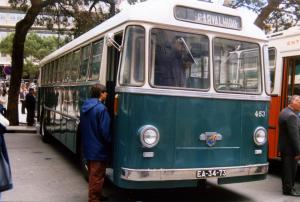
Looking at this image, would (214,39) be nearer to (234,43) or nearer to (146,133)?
(234,43)

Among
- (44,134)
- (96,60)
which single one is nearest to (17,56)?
(44,134)

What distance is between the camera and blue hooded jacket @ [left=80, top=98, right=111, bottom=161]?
6660 millimetres

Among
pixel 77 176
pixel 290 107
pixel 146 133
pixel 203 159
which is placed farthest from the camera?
pixel 77 176

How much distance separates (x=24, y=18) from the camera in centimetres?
1861

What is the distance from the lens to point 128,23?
21.7ft

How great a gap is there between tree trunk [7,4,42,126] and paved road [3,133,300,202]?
27.6ft

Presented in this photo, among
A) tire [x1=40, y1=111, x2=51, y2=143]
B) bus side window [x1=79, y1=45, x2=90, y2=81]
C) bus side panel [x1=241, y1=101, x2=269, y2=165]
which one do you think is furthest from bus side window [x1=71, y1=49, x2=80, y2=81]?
tire [x1=40, y1=111, x2=51, y2=143]

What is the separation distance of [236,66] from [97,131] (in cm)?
236

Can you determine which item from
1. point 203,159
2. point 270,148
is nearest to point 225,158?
point 203,159

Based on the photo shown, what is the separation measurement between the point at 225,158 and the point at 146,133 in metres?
1.37

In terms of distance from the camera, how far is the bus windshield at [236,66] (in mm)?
7109

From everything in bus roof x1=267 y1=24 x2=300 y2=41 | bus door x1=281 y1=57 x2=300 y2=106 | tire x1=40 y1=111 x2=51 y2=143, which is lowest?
tire x1=40 y1=111 x2=51 y2=143

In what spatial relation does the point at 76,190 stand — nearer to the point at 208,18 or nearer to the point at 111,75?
the point at 111,75

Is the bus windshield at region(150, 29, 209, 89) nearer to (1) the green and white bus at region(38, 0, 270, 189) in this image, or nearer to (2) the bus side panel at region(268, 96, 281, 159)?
(1) the green and white bus at region(38, 0, 270, 189)
